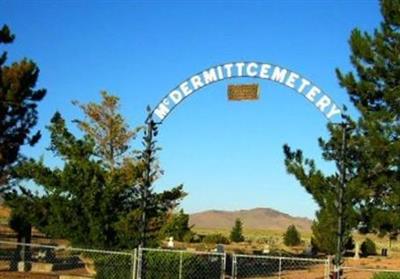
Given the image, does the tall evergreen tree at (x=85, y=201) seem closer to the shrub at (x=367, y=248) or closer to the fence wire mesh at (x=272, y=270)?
the fence wire mesh at (x=272, y=270)

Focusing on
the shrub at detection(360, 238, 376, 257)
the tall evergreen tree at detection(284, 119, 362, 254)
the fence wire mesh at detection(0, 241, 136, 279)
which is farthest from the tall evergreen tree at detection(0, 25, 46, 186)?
the shrub at detection(360, 238, 376, 257)

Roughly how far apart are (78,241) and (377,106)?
12.8 m

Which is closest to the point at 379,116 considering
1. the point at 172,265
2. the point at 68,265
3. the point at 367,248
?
the point at 172,265

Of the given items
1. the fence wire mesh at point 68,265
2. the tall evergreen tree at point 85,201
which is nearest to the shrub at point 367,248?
the fence wire mesh at point 68,265

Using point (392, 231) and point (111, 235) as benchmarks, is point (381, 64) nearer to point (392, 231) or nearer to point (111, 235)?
point (392, 231)

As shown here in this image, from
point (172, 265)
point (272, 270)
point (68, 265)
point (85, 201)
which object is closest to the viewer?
point (172, 265)

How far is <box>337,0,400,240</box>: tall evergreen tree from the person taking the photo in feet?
86.3

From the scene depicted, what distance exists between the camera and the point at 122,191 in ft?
88.4

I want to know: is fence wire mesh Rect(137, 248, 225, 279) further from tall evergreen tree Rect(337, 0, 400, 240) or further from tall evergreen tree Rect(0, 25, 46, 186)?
tall evergreen tree Rect(0, 25, 46, 186)

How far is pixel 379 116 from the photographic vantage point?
26.9m

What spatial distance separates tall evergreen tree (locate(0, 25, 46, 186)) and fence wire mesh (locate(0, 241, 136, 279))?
5.20 metres

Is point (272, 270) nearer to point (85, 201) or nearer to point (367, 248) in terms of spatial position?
point (85, 201)

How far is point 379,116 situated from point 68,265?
616 inches

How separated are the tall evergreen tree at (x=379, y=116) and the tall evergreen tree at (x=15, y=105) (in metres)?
16.0
